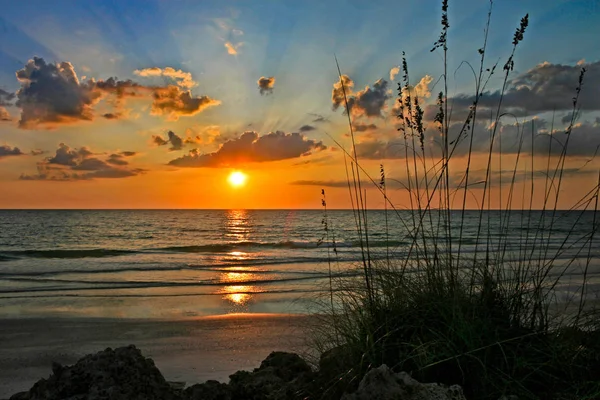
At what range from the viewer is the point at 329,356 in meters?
3.44

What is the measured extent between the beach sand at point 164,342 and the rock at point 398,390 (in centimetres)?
267

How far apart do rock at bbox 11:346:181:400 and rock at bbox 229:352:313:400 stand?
536 mm

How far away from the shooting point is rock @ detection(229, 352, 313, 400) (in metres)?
3.20

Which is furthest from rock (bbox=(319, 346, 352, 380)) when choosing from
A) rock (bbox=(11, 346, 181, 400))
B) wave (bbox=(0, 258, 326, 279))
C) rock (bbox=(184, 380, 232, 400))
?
wave (bbox=(0, 258, 326, 279))

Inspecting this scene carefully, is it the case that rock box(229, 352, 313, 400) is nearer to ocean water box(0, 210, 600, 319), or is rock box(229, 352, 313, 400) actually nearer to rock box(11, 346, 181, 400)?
rock box(11, 346, 181, 400)

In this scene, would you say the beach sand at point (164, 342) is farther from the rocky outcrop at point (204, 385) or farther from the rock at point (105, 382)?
the rock at point (105, 382)

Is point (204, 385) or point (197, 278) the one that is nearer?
point (204, 385)

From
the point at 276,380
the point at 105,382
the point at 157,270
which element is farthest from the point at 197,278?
the point at 105,382

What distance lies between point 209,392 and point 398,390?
1.26 m

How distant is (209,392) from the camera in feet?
9.99

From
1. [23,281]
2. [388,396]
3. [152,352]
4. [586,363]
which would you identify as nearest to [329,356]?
[388,396]

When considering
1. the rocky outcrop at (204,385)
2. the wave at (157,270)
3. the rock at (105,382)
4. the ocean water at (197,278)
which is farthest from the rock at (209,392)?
the wave at (157,270)

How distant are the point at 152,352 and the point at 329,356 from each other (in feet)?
11.3

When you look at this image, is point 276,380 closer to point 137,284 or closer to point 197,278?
point 137,284
